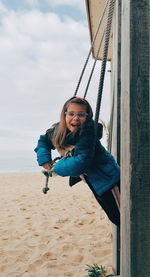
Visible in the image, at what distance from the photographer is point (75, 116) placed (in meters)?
2.00

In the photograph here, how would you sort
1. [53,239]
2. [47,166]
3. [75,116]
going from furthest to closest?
1. [53,239]
2. [47,166]
3. [75,116]

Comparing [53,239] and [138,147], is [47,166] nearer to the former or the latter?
[138,147]

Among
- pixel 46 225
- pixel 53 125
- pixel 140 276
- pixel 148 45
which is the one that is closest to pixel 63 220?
pixel 46 225

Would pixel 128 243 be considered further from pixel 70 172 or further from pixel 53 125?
pixel 53 125

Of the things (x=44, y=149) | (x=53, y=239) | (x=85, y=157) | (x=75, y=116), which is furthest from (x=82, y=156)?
(x=53, y=239)

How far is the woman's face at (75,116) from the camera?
1993 mm

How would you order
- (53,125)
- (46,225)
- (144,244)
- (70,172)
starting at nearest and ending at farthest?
(144,244) < (70,172) < (53,125) < (46,225)

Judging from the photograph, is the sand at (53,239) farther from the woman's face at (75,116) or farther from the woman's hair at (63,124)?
the woman's face at (75,116)

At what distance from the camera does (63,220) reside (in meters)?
5.39

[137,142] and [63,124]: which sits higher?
[63,124]

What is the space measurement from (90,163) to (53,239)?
9.13 feet

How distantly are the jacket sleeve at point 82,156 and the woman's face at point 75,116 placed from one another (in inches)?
4.8

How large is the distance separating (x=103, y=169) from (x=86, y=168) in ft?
0.50

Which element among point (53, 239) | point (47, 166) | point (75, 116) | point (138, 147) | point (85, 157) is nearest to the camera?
point (138, 147)
